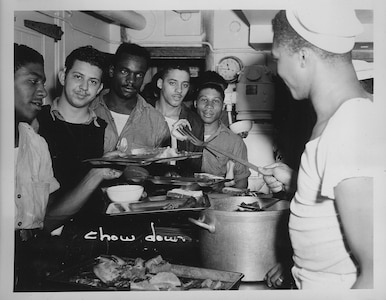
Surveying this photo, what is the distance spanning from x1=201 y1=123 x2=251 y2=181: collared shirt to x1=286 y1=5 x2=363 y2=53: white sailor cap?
32 cm

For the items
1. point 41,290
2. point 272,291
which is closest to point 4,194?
point 41,290

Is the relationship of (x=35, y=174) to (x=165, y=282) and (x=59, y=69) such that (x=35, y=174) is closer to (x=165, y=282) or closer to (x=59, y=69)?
(x=59, y=69)

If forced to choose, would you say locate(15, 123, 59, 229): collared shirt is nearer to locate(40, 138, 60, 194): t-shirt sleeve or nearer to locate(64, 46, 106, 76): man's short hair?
locate(40, 138, 60, 194): t-shirt sleeve

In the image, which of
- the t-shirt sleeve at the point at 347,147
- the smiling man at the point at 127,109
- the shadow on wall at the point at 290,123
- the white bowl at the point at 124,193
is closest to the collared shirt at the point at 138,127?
the smiling man at the point at 127,109

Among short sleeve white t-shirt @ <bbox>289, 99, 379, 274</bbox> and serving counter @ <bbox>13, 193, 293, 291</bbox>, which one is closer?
short sleeve white t-shirt @ <bbox>289, 99, 379, 274</bbox>

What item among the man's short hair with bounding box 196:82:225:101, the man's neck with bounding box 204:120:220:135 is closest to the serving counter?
the man's neck with bounding box 204:120:220:135

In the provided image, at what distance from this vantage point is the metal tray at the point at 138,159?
1.21 m

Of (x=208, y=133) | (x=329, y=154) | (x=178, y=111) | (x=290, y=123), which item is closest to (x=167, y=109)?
(x=178, y=111)

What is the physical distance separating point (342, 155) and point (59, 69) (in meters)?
0.79

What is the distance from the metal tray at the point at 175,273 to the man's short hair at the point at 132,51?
56 cm

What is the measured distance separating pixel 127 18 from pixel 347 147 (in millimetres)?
681

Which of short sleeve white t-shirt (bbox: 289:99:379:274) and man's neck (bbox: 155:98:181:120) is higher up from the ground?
man's neck (bbox: 155:98:181:120)

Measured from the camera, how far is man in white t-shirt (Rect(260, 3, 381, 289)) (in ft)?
3.58

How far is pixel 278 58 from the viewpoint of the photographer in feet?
3.83
